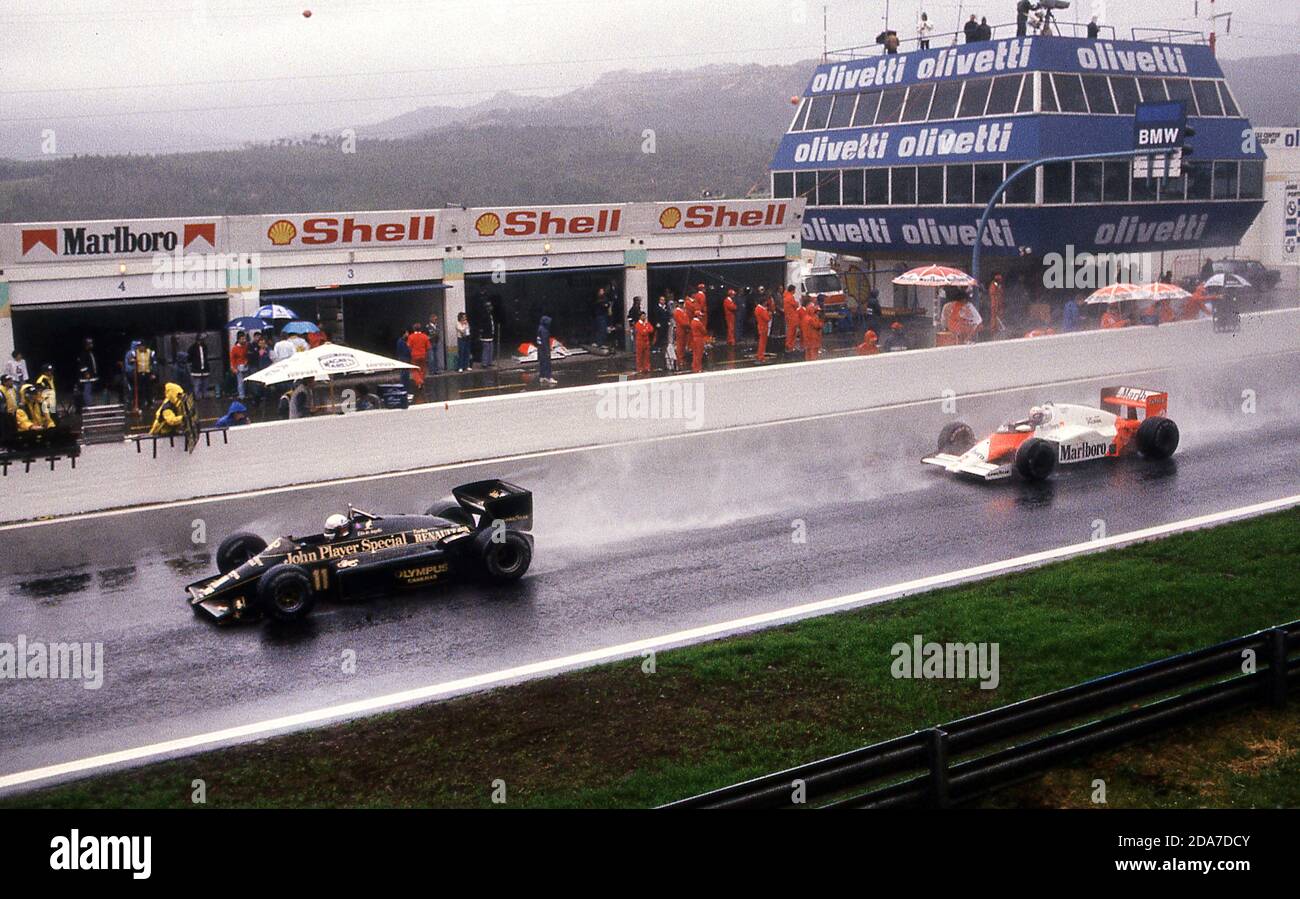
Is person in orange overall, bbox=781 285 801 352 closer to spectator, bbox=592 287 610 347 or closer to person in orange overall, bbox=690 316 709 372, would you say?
person in orange overall, bbox=690 316 709 372

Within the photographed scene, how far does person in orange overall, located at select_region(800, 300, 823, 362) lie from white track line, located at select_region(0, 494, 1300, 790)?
12.1 metres

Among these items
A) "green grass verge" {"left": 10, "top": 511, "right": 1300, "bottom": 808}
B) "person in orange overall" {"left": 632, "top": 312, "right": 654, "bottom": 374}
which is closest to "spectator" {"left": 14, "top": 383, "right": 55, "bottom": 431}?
"green grass verge" {"left": 10, "top": 511, "right": 1300, "bottom": 808}

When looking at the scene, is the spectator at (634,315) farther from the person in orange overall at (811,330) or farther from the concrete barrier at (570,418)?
the concrete barrier at (570,418)

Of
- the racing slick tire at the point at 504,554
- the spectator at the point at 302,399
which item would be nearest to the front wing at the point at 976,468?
the racing slick tire at the point at 504,554

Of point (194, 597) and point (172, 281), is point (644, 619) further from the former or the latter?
point (172, 281)

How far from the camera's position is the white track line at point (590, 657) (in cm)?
965

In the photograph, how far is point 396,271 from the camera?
102 feet

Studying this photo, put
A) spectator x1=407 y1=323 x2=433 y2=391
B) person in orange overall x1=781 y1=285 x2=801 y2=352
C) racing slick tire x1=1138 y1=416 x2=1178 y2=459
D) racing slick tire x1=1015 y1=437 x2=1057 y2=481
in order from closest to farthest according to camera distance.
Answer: racing slick tire x1=1015 y1=437 x2=1057 y2=481 < racing slick tire x1=1138 y1=416 x2=1178 y2=459 < spectator x1=407 y1=323 x2=433 y2=391 < person in orange overall x1=781 y1=285 x2=801 y2=352

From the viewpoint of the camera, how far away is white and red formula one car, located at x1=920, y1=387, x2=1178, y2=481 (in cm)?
1762

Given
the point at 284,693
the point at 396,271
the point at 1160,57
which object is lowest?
the point at 284,693

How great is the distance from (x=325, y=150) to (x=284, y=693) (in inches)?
5305

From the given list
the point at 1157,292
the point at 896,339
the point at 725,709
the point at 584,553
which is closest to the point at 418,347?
the point at 584,553

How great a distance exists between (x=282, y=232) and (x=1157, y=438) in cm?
1908
